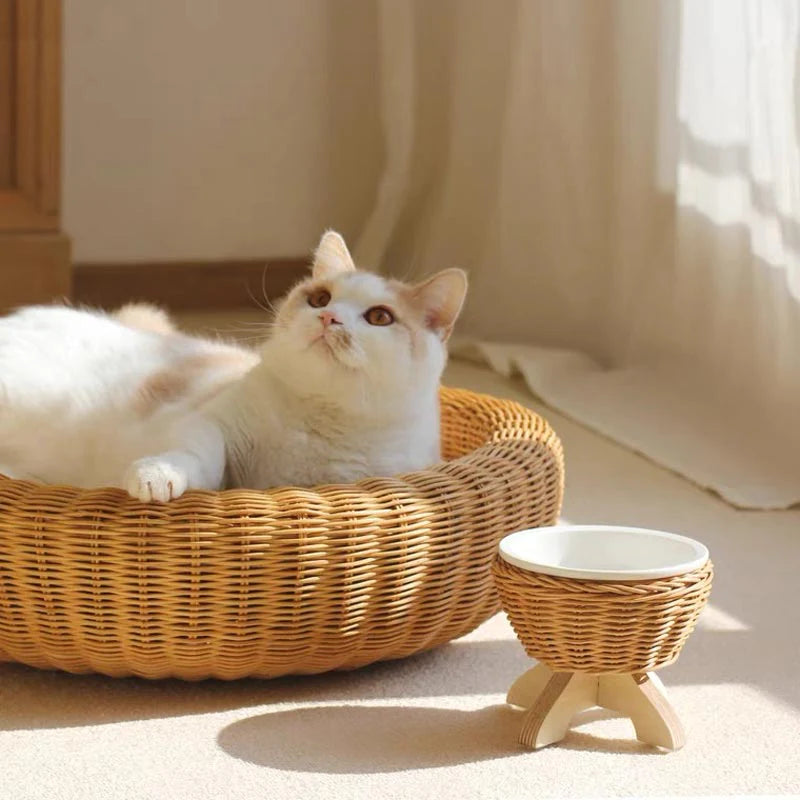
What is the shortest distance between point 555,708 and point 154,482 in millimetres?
458

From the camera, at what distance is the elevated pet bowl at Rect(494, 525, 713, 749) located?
4.29ft

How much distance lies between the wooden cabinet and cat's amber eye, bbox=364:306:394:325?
1.51 m

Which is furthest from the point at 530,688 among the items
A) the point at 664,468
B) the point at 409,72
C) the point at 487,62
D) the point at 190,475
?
the point at 409,72

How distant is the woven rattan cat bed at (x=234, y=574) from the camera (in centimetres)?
138

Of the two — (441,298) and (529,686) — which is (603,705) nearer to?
(529,686)

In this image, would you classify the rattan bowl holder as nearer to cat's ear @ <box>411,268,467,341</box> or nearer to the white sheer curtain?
cat's ear @ <box>411,268,467,341</box>

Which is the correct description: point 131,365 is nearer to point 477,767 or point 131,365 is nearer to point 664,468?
point 477,767

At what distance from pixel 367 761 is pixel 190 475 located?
345mm

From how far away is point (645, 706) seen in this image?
1.39 m

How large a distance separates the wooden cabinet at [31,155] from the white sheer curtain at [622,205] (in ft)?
3.38

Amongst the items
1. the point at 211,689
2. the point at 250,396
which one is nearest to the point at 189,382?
the point at 250,396

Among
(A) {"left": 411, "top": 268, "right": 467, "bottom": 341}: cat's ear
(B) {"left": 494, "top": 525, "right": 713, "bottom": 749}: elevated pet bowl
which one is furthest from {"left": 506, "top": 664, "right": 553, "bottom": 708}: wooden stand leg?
(A) {"left": 411, "top": 268, "right": 467, "bottom": 341}: cat's ear

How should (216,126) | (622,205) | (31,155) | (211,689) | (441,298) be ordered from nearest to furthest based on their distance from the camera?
(211,689), (441,298), (31,155), (622,205), (216,126)

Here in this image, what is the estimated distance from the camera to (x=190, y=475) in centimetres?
144
